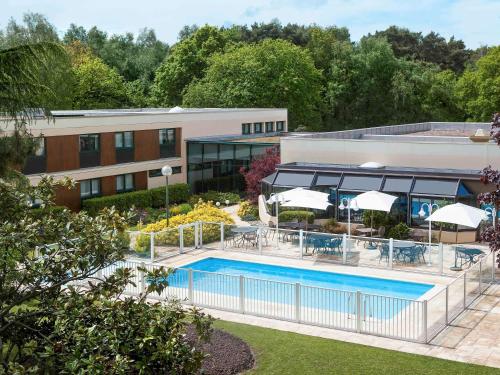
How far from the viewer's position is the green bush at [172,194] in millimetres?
38031

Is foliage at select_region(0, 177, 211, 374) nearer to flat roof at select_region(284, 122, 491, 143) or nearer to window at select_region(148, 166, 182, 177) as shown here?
window at select_region(148, 166, 182, 177)

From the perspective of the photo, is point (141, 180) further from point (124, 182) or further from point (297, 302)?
point (297, 302)

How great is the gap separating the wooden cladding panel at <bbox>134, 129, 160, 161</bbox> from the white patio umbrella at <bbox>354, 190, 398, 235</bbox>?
15.2 m

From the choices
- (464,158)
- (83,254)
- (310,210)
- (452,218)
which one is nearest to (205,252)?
(310,210)

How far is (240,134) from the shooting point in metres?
46.6

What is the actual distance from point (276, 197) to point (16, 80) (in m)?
17.0

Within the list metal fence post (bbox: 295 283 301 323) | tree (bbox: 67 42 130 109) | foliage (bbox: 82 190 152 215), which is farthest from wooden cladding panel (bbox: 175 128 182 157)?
metal fence post (bbox: 295 283 301 323)

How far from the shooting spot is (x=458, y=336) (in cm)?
1714

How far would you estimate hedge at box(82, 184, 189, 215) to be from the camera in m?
34.6

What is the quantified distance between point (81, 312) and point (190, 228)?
1970cm

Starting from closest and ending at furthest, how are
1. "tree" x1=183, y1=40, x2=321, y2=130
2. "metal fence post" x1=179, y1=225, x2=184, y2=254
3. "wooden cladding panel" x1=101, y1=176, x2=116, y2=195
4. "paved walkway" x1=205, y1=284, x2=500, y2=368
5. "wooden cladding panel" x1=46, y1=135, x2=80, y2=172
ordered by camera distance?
"paved walkway" x1=205, y1=284, x2=500, y2=368 < "metal fence post" x1=179, y1=225, x2=184, y2=254 < "wooden cladding panel" x1=46, y1=135, x2=80, y2=172 < "wooden cladding panel" x1=101, y1=176, x2=116, y2=195 < "tree" x1=183, y1=40, x2=321, y2=130

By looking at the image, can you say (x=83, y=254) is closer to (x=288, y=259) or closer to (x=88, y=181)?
(x=288, y=259)

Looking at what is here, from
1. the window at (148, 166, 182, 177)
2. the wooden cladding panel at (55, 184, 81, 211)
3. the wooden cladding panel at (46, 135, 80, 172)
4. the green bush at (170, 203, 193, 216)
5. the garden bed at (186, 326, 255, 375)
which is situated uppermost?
the wooden cladding panel at (46, 135, 80, 172)

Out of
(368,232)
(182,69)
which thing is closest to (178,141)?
(368,232)
